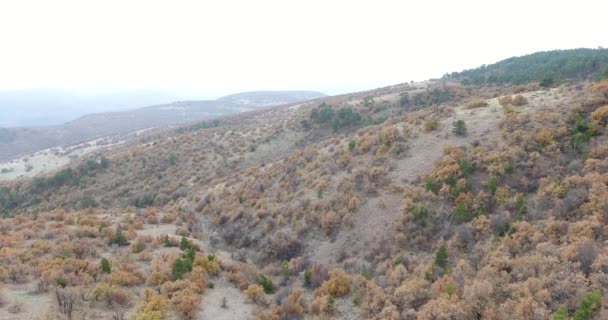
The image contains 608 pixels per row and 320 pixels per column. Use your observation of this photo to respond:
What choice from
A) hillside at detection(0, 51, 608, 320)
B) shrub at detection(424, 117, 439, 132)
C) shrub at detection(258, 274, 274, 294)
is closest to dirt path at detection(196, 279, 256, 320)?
hillside at detection(0, 51, 608, 320)

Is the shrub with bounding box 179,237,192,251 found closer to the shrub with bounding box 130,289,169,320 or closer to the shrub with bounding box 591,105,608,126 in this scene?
the shrub with bounding box 130,289,169,320

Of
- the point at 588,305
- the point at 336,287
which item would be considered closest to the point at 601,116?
the point at 588,305

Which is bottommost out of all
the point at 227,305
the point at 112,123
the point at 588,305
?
the point at 112,123

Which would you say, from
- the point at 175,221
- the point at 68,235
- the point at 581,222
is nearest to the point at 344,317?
the point at 581,222

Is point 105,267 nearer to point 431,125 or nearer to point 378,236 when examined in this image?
point 378,236

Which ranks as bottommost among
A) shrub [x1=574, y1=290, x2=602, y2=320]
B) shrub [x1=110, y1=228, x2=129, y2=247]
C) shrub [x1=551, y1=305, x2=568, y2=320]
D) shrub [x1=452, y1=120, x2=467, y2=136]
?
shrub [x1=110, y1=228, x2=129, y2=247]
